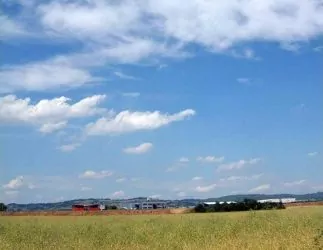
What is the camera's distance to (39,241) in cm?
2208

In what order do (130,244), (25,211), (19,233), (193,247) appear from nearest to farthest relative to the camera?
(193,247), (130,244), (19,233), (25,211)

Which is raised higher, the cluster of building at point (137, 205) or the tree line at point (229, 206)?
the cluster of building at point (137, 205)

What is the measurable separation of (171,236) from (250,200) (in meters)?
72.8

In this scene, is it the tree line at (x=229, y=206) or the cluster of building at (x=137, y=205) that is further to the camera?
the cluster of building at (x=137, y=205)

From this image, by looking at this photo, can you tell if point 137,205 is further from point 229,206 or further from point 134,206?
point 229,206

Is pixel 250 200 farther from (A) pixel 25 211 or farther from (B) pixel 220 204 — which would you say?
(A) pixel 25 211

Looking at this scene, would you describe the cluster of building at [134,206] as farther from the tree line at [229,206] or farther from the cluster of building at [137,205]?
the tree line at [229,206]

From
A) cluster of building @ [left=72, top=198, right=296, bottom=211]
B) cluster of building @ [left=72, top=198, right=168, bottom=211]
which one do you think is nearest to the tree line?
cluster of building @ [left=72, top=198, right=296, bottom=211]

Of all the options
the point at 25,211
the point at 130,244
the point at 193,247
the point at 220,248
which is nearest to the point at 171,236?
the point at 130,244

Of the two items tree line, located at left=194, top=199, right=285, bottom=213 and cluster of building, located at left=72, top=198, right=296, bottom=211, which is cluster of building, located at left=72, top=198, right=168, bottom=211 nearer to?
cluster of building, located at left=72, top=198, right=296, bottom=211

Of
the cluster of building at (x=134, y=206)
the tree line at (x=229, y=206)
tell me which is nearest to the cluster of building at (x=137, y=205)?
the cluster of building at (x=134, y=206)

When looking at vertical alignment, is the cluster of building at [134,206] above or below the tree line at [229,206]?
above

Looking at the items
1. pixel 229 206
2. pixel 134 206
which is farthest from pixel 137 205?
pixel 229 206

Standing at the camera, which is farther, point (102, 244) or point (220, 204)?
point (220, 204)
